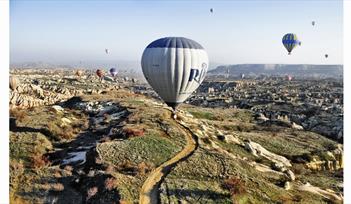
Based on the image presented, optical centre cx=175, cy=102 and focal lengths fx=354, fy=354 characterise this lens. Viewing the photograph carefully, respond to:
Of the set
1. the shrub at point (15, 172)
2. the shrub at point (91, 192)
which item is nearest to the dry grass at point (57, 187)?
the shrub at point (91, 192)

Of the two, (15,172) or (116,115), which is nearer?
(15,172)

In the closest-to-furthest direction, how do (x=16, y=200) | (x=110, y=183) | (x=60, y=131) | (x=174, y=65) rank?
1. (x=16, y=200)
2. (x=110, y=183)
3. (x=174, y=65)
4. (x=60, y=131)

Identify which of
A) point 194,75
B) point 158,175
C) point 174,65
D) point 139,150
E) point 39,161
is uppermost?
point 174,65

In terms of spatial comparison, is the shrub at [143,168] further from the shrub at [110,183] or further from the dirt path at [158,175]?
the shrub at [110,183]

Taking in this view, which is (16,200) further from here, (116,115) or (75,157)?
(116,115)

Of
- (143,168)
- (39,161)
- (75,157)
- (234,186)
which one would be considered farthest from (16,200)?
(234,186)

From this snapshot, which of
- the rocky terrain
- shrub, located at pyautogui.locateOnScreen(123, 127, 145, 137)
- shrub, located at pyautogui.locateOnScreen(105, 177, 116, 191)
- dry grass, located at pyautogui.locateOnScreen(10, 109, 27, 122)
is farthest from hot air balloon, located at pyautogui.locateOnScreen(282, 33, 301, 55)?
shrub, located at pyautogui.locateOnScreen(105, 177, 116, 191)
